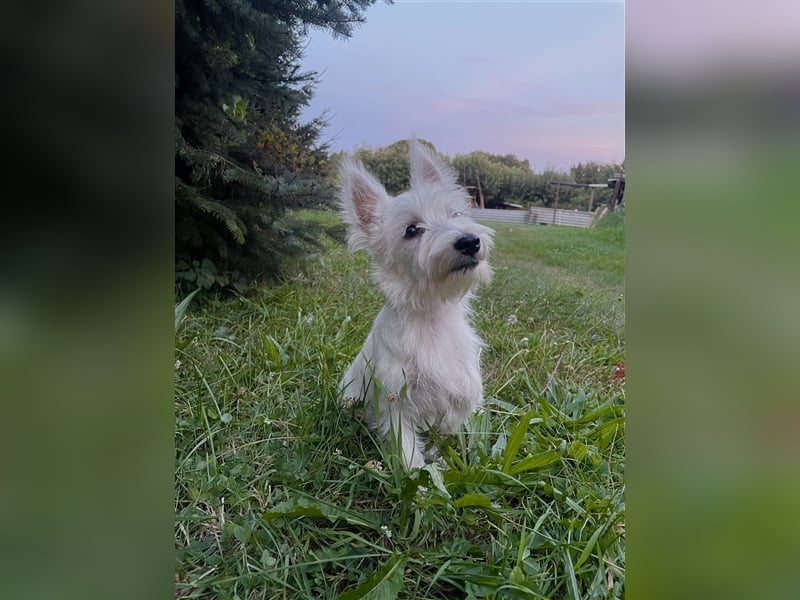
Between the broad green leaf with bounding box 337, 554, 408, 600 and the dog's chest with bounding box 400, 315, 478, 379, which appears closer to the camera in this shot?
the broad green leaf with bounding box 337, 554, 408, 600

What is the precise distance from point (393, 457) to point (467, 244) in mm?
414

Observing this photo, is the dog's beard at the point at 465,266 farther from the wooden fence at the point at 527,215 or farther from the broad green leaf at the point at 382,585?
the broad green leaf at the point at 382,585

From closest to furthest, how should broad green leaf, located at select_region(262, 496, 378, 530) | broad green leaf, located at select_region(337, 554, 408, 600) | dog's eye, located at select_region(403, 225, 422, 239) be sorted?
broad green leaf, located at select_region(337, 554, 408, 600), broad green leaf, located at select_region(262, 496, 378, 530), dog's eye, located at select_region(403, 225, 422, 239)

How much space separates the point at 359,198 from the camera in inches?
37.6

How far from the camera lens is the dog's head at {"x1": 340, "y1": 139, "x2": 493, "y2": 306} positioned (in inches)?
34.9

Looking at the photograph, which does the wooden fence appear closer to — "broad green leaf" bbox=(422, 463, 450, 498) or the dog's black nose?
the dog's black nose

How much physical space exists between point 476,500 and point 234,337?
0.63 m

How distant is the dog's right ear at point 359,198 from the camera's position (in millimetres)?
935

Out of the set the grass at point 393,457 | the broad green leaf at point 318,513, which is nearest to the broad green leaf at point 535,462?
the grass at point 393,457

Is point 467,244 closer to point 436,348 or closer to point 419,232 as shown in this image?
point 419,232

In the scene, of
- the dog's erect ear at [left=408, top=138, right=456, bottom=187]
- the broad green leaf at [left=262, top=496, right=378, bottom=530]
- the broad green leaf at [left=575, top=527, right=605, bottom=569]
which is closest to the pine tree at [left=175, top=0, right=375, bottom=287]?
the dog's erect ear at [left=408, top=138, right=456, bottom=187]
